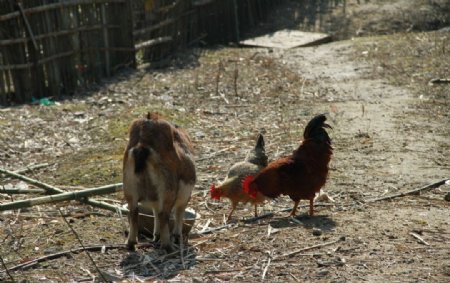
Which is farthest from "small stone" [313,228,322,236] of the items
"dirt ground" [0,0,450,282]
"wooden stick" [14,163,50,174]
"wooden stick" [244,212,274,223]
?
"wooden stick" [14,163,50,174]

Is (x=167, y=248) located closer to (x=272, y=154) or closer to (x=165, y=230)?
(x=165, y=230)

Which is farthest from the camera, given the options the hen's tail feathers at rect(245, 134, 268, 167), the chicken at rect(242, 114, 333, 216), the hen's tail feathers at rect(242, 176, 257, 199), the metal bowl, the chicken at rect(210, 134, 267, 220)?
the hen's tail feathers at rect(245, 134, 268, 167)

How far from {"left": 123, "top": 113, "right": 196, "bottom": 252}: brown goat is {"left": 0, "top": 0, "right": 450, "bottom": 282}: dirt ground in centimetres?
38

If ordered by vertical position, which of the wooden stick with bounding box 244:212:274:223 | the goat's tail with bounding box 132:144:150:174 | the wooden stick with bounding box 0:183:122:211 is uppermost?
the goat's tail with bounding box 132:144:150:174

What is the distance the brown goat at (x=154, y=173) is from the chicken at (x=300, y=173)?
131cm

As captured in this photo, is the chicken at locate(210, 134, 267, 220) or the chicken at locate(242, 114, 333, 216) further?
the chicken at locate(210, 134, 267, 220)

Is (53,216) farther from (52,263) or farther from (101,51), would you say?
(101,51)

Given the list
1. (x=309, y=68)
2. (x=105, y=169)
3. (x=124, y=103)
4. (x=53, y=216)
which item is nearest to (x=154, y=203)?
(x=53, y=216)

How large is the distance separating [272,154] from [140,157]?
4034mm

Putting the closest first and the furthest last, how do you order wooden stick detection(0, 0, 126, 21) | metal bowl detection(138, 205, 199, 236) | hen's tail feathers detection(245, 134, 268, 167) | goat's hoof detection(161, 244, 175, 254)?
goat's hoof detection(161, 244, 175, 254)
metal bowl detection(138, 205, 199, 236)
hen's tail feathers detection(245, 134, 268, 167)
wooden stick detection(0, 0, 126, 21)

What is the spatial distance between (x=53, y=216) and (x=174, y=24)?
10920mm

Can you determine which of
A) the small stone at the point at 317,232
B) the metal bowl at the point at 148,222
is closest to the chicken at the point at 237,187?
the metal bowl at the point at 148,222

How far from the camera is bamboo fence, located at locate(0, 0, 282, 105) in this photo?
1430cm

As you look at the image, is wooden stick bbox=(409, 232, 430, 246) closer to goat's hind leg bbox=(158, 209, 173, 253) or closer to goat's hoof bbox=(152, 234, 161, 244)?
goat's hind leg bbox=(158, 209, 173, 253)
